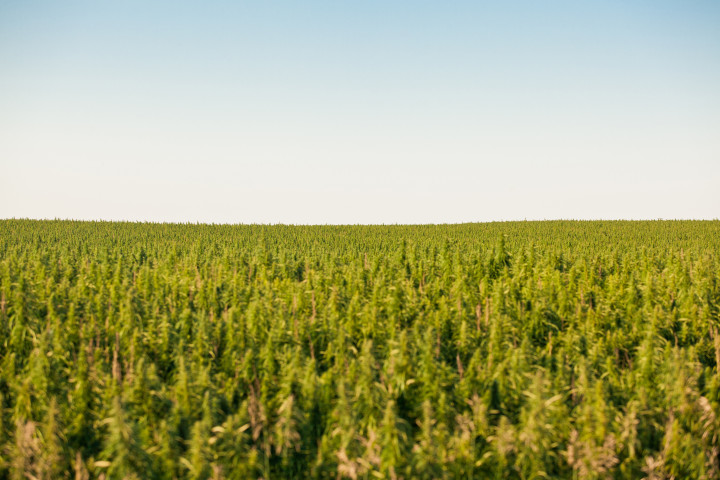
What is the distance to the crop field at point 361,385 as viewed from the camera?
6180mm

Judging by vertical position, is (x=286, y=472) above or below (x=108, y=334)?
below

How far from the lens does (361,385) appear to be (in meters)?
7.22

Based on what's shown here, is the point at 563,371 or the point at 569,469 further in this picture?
the point at 563,371

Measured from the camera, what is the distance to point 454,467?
20.6ft

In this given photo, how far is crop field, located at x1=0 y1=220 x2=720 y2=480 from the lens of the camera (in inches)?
243

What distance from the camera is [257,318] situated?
1058 cm

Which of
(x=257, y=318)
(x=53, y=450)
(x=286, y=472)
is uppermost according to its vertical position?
(x=257, y=318)

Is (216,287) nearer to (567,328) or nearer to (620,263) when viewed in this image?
(567,328)

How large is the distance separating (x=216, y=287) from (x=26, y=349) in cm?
493

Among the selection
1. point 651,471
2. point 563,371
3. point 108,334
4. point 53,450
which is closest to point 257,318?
point 108,334

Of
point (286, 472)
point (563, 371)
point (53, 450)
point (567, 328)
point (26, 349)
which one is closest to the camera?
point (53, 450)

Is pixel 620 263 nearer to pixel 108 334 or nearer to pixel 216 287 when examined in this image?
pixel 216 287

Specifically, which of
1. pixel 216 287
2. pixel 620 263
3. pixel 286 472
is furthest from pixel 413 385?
pixel 620 263

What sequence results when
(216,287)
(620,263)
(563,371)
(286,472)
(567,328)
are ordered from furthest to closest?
(620,263)
(216,287)
(567,328)
(563,371)
(286,472)
